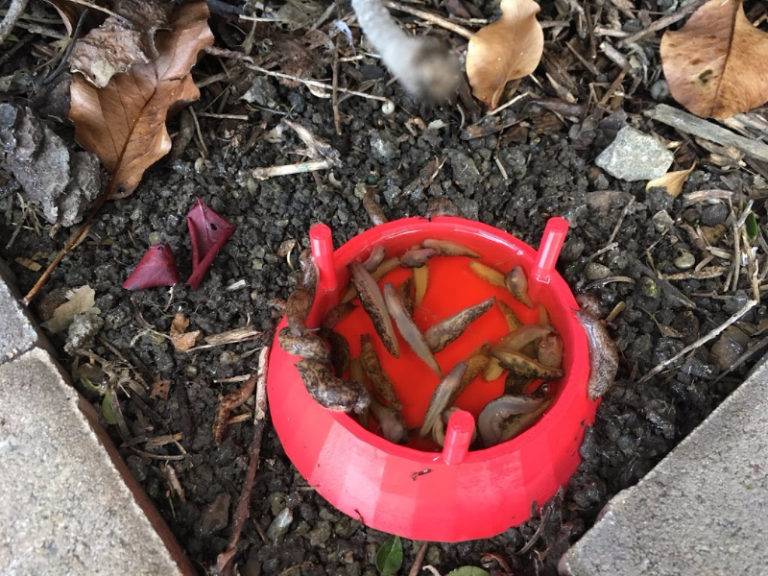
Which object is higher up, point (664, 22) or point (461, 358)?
point (664, 22)

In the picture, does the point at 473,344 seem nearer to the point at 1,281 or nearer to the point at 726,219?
the point at 726,219

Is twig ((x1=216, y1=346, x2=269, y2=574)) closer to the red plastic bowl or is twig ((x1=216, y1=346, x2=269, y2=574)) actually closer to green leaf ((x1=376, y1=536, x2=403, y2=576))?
the red plastic bowl

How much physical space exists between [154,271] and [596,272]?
1.21 meters

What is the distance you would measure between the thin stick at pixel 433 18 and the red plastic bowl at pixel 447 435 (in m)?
0.69

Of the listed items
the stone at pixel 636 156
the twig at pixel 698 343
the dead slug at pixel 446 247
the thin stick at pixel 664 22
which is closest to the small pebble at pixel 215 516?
the dead slug at pixel 446 247

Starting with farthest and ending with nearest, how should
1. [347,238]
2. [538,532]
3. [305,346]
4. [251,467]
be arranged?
[347,238] → [251,467] → [538,532] → [305,346]

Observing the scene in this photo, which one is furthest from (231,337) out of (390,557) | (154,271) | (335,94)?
(335,94)

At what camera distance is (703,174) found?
222cm

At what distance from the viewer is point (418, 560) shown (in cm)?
171

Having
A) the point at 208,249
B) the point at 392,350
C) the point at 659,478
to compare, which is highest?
the point at 208,249

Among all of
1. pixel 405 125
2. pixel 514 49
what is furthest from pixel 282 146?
pixel 514 49

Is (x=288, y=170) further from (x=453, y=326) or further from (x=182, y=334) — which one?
(x=453, y=326)

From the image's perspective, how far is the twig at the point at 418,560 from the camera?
5.55 feet

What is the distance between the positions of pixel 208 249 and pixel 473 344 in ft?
2.54
